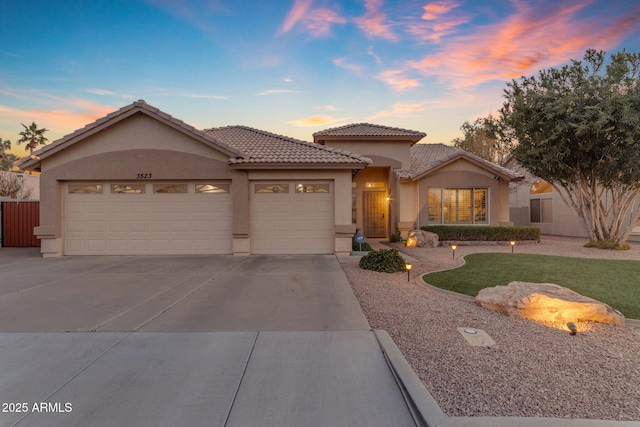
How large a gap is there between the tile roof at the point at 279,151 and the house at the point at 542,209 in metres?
11.9

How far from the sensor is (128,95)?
15.2 meters

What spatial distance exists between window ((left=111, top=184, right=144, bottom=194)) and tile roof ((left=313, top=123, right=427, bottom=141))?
30.6ft

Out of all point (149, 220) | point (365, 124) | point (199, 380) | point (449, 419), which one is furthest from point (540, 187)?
point (199, 380)

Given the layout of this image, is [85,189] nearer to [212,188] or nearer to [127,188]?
[127,188]

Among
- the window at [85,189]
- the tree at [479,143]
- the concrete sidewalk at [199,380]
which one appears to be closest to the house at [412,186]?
the window at [85,189]

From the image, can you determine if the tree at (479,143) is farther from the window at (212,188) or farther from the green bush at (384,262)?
the window at (212,188)

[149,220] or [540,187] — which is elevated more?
[540,187]

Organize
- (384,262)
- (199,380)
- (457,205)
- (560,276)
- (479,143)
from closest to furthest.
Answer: (199,380) → (560,276) → (384,262) → (457,205) → (479,143)

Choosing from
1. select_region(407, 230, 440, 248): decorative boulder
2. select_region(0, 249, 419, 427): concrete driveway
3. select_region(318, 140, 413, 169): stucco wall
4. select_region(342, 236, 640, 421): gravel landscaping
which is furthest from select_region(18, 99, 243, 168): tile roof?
select_region(407, 230, 440, 248): decorative boulder

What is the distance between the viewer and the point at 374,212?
17844 millimetres

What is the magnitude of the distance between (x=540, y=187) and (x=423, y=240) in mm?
12258

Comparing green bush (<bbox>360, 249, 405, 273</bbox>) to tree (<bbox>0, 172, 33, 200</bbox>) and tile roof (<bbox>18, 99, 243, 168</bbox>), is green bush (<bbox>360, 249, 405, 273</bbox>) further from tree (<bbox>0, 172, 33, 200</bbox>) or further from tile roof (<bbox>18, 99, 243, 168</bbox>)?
tree (<bbox>0, 172, 33, 200</bbox>)

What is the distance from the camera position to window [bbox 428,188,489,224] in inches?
623

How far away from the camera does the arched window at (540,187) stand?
19.6 m
